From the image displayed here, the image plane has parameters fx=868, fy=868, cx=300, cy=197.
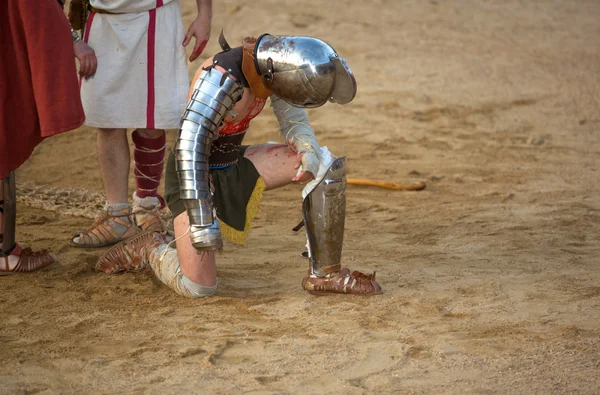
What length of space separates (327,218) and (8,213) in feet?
4.99

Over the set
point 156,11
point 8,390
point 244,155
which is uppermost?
point 156,11

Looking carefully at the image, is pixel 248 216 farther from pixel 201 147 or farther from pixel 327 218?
pixel 201 147

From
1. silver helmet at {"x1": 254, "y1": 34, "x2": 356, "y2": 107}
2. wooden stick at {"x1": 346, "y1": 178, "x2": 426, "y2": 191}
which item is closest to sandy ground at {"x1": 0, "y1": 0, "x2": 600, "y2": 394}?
wooden stick at {"x1": 346, "y1": 178, "x2": 426, "y2": 191}

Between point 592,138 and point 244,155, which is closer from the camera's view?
point 244,155

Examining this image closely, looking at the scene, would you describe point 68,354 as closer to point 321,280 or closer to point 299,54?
point 321,280

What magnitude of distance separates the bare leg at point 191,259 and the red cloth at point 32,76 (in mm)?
710

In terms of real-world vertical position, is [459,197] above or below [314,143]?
below

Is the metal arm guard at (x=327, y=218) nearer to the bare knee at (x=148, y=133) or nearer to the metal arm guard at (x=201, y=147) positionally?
the metal arm guard at (x=201, y=147)

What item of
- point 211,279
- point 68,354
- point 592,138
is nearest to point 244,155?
point 211,279

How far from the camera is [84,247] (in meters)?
4.57

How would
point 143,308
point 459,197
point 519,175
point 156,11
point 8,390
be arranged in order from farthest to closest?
1. point 519,175
2. point 459,197
3. point 156,11
4. point 143,308
5. point 8,390

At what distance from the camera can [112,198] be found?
460cm

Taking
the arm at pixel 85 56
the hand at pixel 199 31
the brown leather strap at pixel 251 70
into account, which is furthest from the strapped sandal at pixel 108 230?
the brown leather strap at pixel 251 70

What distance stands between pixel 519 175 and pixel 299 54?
3128 millimetres
